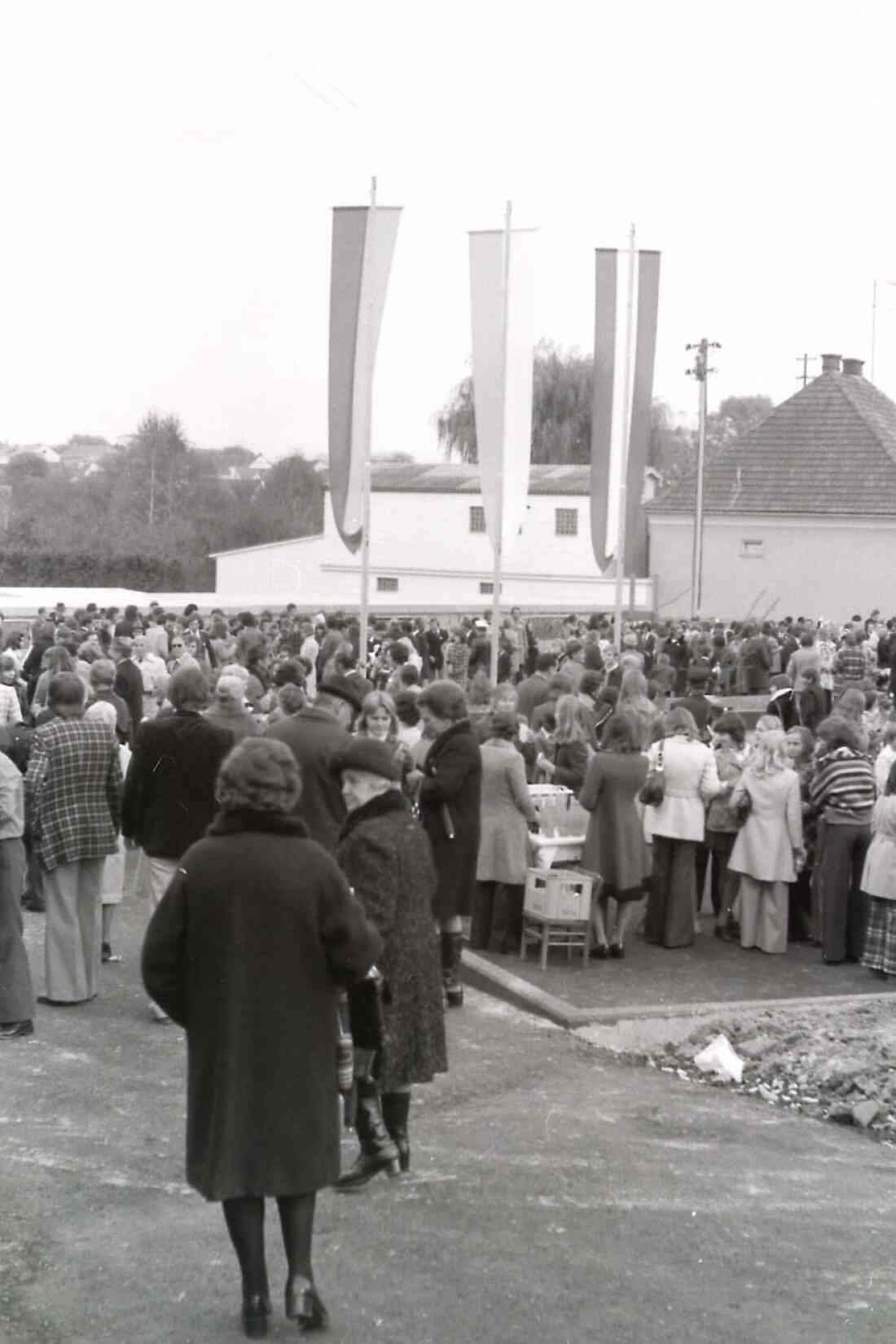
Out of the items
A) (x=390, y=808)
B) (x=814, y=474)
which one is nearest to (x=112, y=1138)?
(x=390, y=808)

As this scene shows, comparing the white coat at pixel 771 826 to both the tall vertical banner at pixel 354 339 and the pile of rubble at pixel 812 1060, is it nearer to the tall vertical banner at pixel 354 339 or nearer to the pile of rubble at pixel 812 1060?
the pile of rubble at pixel 812 1060

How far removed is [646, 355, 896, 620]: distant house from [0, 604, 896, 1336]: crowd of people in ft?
117

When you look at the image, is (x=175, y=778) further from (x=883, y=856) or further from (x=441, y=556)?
(x=441, y=556)

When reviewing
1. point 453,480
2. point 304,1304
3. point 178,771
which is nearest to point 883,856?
point 178,771

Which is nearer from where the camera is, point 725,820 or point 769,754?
point 769,754

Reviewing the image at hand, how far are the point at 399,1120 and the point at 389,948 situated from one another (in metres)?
0.77

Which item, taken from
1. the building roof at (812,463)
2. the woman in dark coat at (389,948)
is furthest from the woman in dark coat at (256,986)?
the building roof at (812,463)

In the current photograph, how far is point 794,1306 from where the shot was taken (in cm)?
627

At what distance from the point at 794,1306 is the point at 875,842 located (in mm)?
6039

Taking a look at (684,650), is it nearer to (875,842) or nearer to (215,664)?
(215,664)

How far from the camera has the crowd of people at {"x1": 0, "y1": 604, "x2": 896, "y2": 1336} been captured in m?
5.62

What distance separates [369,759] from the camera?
6.93 m

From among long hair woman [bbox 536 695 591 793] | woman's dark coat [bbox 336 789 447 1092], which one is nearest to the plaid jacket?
woman's dark coat [bbox 336 789 447 1092]

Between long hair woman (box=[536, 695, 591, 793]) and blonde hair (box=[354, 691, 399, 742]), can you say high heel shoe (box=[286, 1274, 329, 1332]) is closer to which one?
blonde hair (box=[354, 691, 399, 742])
